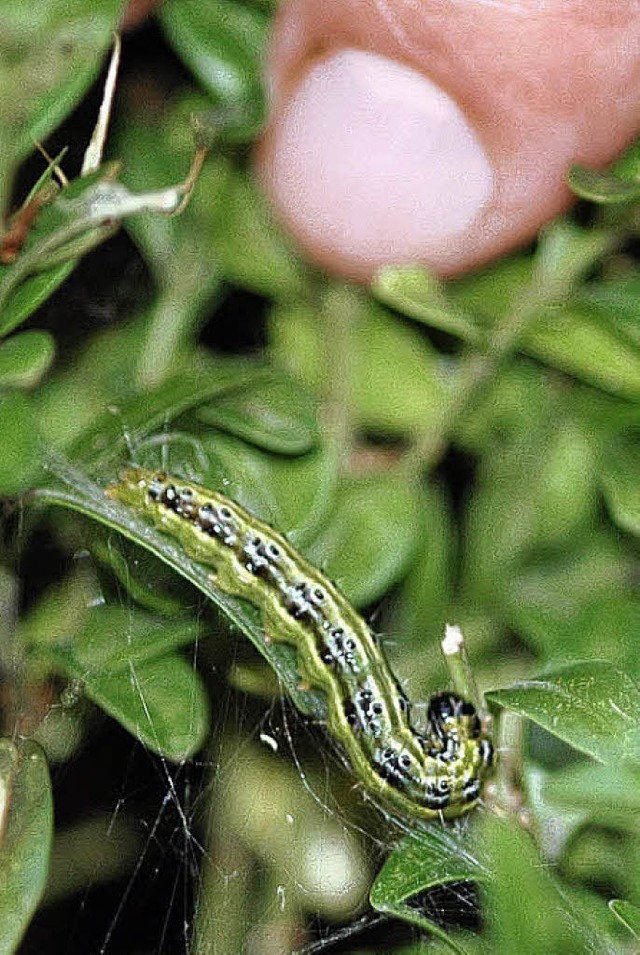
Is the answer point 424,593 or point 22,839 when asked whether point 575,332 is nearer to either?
point 424,593

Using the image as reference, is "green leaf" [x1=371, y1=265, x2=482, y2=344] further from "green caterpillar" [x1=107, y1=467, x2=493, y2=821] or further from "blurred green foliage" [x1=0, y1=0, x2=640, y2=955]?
"green caterpillar" [x1=107, y1=467, x2=493, y2=821]

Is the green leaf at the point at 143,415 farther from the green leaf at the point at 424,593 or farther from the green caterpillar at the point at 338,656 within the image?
the green leaf at the point at 424,593

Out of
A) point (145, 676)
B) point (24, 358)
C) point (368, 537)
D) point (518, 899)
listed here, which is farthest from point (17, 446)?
point (518, 899)

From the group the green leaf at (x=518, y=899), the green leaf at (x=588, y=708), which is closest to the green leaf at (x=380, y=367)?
the green leaf at (x=588, y=708)

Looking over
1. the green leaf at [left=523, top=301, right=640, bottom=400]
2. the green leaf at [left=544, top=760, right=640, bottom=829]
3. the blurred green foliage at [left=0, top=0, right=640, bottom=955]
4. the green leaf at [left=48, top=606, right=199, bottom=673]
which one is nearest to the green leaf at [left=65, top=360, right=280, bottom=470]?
the blurred green foliage at [left=0, top=0, right=640, bottom=955]

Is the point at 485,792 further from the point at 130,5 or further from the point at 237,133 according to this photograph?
the point at 130,5

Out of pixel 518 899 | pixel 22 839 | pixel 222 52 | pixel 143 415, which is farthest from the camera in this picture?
pixel 222 52

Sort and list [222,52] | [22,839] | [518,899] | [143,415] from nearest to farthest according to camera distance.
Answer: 1. [518,899]
2. [22,839]
3. [143,415]
4. [222,52]

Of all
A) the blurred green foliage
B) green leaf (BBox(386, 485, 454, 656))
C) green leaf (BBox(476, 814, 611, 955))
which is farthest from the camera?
green leaf (BBox(386, 485, 454, 656))
